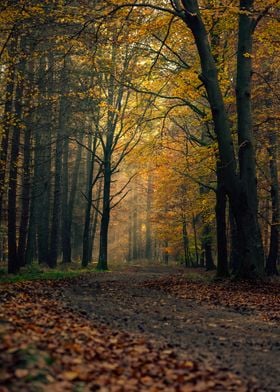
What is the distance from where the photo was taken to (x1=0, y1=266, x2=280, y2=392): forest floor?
3664 mm

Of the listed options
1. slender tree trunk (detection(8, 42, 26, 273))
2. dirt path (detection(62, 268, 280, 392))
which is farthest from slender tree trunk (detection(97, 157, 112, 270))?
dirt path (detection(62, 268, 280, 392))

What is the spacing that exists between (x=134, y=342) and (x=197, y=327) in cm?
193

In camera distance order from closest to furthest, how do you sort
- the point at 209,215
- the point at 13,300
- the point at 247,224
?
the point at 13,300 → the point at 247,224 → the point at 209,215

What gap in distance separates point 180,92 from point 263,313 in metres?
8.88

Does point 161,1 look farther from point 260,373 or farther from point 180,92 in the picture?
point 260,373

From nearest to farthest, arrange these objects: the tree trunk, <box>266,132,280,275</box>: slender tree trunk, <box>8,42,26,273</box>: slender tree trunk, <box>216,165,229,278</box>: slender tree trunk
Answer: the tree trunk → <box>216,165,229,278</box>: slender tree trunk → <box>8,42,26,273</box>: slender tree trunk → <box>266,132,280,275</box>: slender tree trunk

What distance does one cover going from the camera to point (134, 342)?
534 centimetres

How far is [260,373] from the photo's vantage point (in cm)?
475

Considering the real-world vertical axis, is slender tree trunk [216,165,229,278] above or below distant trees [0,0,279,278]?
below

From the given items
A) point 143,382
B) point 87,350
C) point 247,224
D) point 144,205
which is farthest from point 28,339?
point 144,205

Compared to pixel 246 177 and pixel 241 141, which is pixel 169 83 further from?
pixel 246 177

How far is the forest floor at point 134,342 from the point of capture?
12.0 feet

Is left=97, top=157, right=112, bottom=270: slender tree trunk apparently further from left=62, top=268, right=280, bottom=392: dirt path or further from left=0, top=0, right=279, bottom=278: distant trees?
left=62, top=268, right=280, bottom=392: dirt path

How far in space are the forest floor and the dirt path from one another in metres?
0.02
